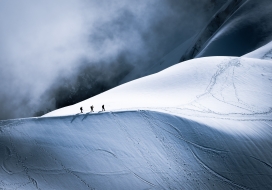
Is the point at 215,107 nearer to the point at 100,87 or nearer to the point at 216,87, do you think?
the point at 216,87

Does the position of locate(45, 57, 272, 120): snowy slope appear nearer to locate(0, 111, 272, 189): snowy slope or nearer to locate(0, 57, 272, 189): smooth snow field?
locate(0, 57, 272, 189): smooth snow field

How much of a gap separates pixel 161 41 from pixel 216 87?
61.8m

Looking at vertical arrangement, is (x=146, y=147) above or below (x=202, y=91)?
below

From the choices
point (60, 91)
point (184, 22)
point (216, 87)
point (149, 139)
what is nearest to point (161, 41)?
point (184, 22)

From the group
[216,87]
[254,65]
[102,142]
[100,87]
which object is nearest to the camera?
[102,142]

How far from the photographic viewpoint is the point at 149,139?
16.6m

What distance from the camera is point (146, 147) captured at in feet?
52.9

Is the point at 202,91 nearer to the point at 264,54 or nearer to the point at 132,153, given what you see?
the point at 132,153

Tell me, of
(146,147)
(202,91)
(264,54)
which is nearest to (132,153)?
(146,147)

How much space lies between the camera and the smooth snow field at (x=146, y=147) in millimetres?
14516

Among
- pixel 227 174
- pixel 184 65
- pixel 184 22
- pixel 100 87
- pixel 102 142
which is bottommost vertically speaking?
pixel 227 174

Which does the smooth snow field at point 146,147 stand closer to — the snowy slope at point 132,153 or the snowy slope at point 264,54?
the snowy slope at point 132,153

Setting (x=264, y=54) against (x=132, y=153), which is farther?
(x=264, y=54)

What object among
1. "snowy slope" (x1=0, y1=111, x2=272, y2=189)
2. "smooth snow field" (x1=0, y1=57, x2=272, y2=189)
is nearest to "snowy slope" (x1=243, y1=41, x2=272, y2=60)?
"smooth snow field" (x1=0, y1=57, x2=272, y2=189)
